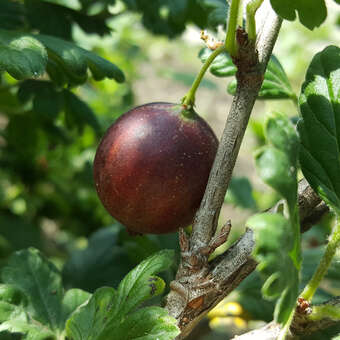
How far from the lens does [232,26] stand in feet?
2.51

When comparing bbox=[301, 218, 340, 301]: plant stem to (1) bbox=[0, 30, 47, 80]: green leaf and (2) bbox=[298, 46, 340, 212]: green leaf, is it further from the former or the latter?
(1) bbox=[0, 30, 47, 80]: green leaf

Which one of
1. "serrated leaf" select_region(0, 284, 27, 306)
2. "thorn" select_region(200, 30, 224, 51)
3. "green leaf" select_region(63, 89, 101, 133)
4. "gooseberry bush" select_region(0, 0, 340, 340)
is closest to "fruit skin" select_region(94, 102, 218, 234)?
"gooseberry bush" select_region(0, 0, 340, 340)

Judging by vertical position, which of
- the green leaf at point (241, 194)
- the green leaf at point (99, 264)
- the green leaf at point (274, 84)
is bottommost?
the green leaf at point (99, 264)

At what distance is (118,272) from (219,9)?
70 centimetres

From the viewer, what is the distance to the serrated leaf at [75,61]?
1020 millimetres

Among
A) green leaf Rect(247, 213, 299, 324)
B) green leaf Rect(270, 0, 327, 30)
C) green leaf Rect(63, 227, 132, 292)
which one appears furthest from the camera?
green leaf Rect(63, 227, 132, 292)

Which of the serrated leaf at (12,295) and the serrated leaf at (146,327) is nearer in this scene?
the serrated leaf at (146,327)

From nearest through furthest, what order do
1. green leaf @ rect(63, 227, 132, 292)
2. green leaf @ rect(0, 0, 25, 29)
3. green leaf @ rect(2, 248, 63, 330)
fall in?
green leaf @ rect(2, 248, 63, 330) < green leaf @ rect(0, 0, 25, 29) < green leaf @ rect(63, 227, 132, 292)

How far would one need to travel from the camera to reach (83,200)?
2.10 meters

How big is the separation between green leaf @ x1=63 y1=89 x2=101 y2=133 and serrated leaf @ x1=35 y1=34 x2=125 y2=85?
0.23 metres

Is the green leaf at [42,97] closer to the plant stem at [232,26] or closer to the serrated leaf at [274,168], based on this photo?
the plant stem at [232,26]

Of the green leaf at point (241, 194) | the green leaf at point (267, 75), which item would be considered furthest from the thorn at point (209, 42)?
the green leaf at point (241, 194)

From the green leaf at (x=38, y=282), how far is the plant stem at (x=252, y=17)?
57 centimetres

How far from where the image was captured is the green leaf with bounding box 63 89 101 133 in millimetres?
1376
